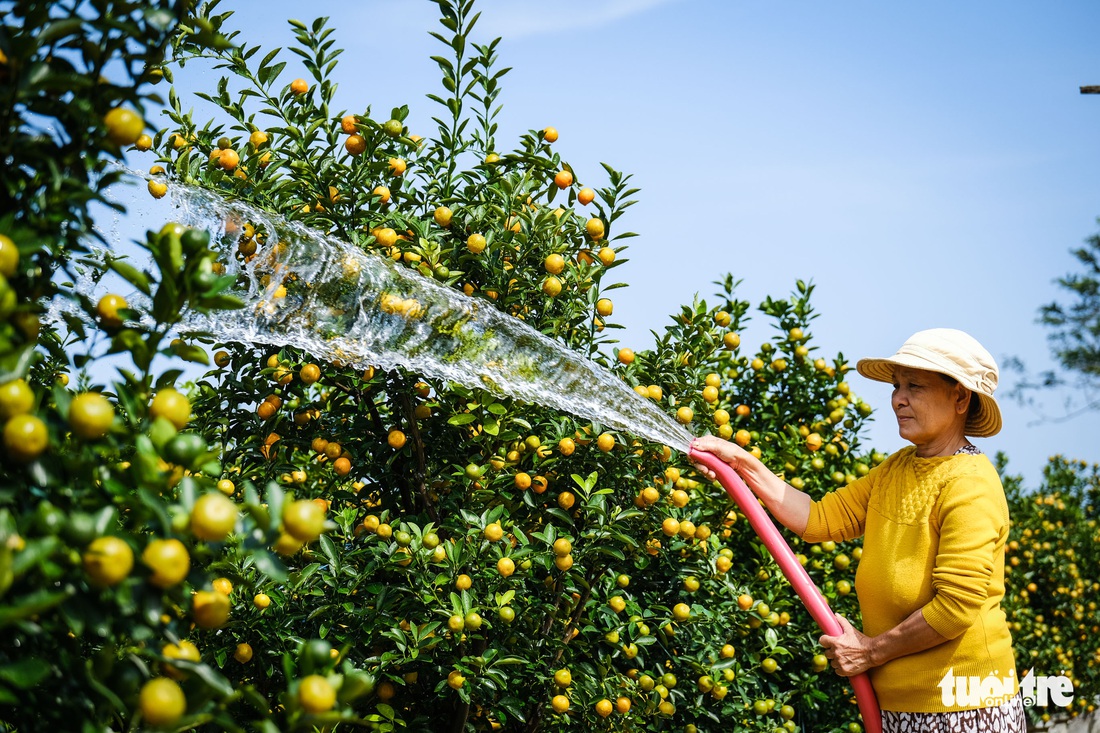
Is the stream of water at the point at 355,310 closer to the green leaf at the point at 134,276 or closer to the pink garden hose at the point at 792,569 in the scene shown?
the pink garden hose at the point at 792,569

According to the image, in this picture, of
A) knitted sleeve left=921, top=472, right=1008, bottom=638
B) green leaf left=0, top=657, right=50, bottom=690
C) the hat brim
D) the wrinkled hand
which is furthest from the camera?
the wrinkled hand

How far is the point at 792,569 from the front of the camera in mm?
2523

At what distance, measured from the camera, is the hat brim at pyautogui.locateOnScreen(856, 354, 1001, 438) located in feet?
7.62

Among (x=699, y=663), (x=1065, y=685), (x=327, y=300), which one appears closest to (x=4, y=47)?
(x=327, y=300)

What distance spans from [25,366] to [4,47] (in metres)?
0.40

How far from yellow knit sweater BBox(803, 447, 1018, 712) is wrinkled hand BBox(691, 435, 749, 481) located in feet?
1.39

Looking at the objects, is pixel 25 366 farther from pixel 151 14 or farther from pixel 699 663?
pixel 699 663

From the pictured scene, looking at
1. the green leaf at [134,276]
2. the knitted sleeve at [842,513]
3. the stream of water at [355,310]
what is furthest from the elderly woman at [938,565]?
the green leaf at [134,276]

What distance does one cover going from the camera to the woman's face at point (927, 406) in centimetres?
238

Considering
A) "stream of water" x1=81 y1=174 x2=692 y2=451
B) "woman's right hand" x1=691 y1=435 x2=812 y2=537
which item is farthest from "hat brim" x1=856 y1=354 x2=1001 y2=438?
"stream of water" x1=81 y1=174 x2=692 y2=451

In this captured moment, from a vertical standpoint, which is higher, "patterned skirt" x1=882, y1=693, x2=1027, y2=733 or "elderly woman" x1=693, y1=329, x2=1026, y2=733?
"elderly woman" x1=693, y1=329, x2=1026, y2=733

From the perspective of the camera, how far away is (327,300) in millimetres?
2479

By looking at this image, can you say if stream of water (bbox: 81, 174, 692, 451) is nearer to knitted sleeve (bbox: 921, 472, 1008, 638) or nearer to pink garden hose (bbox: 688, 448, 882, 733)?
pink garden hose (bbox: 688, 448, 882, 733)

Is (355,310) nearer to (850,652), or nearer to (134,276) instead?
(134,276)
